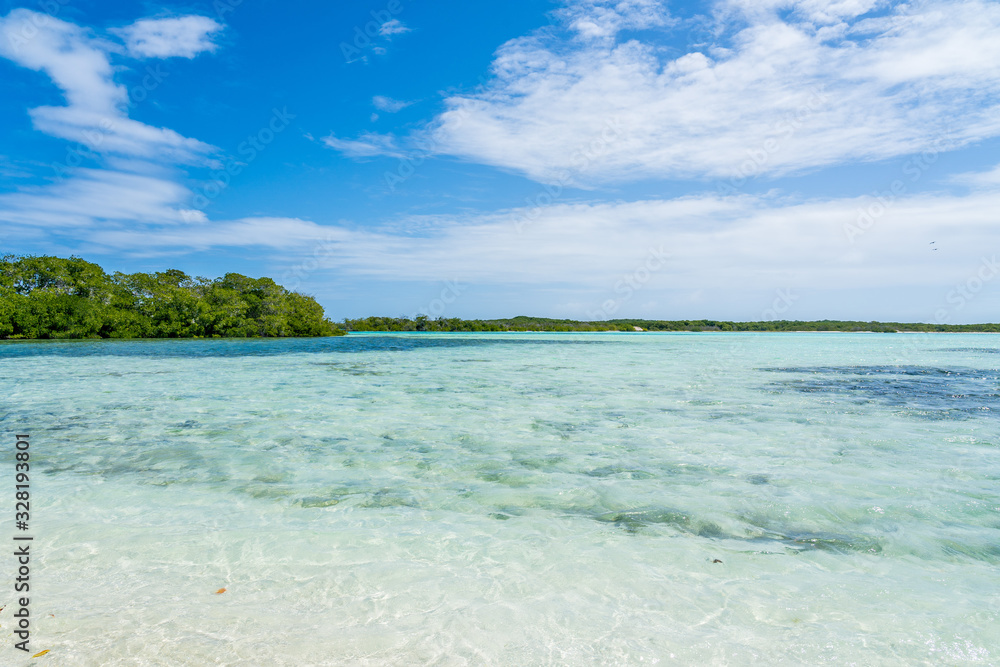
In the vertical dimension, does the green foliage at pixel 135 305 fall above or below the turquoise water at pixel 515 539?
above

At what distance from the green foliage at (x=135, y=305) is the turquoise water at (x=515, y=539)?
183ft

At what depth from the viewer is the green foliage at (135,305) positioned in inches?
2000

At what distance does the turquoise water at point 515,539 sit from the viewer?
266 centimetres

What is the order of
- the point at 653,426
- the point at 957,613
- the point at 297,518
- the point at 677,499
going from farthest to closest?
1. the point at 653,426
2. the point at 677,499
3. the point at 297,518
4. the point at 957,613

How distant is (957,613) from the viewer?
2955 millimetres

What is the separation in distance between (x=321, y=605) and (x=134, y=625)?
37.0 inches

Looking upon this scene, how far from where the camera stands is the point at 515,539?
4066 millimetres

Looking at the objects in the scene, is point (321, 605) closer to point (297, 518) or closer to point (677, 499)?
point (297, 518)

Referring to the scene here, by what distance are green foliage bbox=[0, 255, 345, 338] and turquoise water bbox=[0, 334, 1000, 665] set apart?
55.7 metres

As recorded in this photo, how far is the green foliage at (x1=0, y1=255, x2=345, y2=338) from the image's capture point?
167 ft

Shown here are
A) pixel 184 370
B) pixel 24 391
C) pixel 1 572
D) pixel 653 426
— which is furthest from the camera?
pixel 184 370

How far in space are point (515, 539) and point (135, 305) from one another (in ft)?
235

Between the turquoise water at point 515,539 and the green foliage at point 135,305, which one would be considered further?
the green foliage at point 135,305

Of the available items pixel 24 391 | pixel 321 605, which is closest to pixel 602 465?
pixel 321 605
